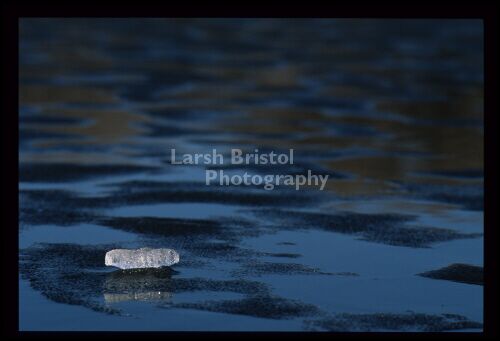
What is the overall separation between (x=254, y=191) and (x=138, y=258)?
2120 millimetres

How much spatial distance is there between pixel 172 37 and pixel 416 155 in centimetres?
865

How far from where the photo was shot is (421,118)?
10961 mm

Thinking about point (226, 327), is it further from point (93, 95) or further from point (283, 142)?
point (93, 95)

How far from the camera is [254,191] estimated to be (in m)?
7.98

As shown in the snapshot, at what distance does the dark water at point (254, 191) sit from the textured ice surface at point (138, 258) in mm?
53

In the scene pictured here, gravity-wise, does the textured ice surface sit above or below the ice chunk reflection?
above

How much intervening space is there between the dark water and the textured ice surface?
0.05 m

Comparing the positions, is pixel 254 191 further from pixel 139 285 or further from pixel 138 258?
pixel 139 285

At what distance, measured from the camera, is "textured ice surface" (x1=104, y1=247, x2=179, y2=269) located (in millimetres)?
A: 5949

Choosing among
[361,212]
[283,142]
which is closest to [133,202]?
[361,212]

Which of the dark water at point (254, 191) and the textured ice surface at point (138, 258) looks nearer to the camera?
the dark water at point (254, 191)

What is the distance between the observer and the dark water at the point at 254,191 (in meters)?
5.54
